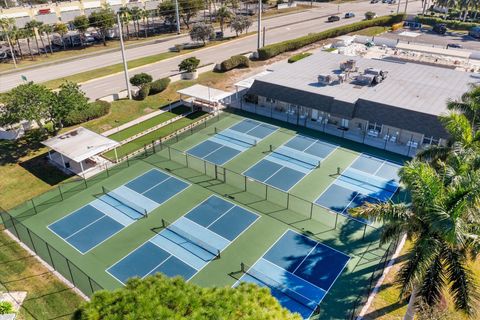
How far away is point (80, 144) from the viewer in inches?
1351

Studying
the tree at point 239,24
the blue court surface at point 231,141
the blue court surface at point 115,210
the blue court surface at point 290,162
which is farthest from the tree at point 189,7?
the blue court surface at point 115,210

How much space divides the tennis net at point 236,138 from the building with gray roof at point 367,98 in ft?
22.3

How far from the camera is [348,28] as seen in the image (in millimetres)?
82000

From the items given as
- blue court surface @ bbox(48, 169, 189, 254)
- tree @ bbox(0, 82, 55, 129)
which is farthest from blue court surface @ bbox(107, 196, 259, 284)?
tree @ bbox(0, 82, 55, 129)

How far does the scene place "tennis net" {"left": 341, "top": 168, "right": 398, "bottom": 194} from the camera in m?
31.1

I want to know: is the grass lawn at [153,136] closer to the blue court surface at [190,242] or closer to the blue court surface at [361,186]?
the blue court surface at [190,242]

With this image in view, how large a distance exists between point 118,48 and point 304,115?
4877cm

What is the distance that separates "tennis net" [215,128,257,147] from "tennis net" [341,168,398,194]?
10216 millimetres

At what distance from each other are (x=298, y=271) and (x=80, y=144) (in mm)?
23498

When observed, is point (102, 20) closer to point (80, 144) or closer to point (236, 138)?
point (80, 144)

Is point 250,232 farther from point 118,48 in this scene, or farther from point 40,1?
point 40,1

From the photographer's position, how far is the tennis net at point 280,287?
21281 mm

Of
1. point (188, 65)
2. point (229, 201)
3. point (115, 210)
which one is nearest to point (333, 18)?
point (188, 65)

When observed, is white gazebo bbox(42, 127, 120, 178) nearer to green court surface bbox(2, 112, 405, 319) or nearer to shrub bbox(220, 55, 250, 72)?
green court surface bbox(2, 112, 405, 319)
